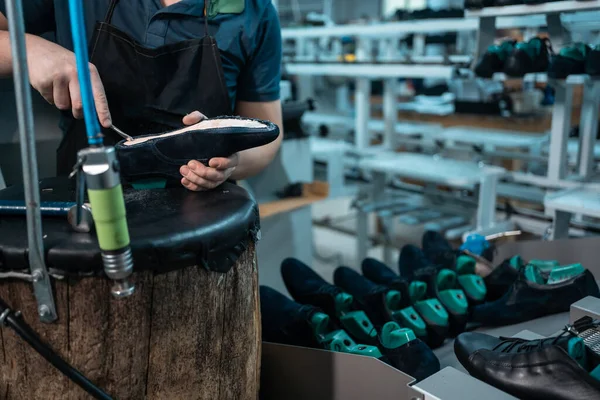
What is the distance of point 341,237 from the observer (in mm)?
4160

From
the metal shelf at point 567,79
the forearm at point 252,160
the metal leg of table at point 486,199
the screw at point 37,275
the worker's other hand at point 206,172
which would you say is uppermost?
the metal shelf at point 567,79

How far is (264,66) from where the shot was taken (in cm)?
121

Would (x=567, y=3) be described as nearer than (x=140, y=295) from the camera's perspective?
No

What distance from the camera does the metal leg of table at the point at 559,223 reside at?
6.64ft

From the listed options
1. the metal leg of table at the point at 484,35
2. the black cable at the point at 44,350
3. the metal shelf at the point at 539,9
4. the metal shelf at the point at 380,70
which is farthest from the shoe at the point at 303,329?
the metal shelf at the point at 380,70

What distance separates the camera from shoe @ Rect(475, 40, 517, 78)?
230 cm

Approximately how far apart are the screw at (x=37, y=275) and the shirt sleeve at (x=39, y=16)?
661mm

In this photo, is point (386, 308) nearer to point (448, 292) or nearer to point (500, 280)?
point (448, 292)

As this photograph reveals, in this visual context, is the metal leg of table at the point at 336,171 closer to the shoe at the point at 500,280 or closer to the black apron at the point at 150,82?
the shoe at the point at 500,280

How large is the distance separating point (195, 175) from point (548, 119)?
387 centimetres

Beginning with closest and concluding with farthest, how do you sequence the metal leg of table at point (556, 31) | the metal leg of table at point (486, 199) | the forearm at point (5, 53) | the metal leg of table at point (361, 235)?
the forearm at point (5, 53) < the metal leg of table at point (556, 31) < the metal leg of table at point (486, 199) < the metal leg of table at point (361, 235)

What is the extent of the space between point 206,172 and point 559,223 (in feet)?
5.31

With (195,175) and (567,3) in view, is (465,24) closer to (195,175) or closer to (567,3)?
(567,3)

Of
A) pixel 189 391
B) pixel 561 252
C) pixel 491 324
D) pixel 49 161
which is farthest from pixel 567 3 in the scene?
pixel 189 391
